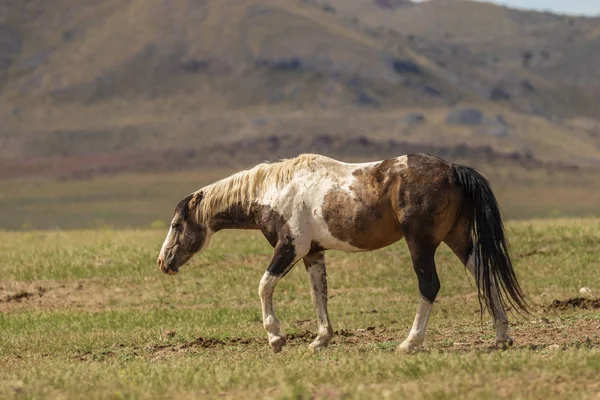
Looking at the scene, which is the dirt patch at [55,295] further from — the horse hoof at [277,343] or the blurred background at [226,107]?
the blurred background at [226,107]

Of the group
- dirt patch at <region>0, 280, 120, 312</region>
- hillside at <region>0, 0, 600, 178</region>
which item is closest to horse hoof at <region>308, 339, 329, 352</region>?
dirt patch at <region>0, 280, 120, 312</region>

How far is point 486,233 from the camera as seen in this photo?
12531mm

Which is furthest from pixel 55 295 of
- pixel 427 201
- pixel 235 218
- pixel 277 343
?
pixel 427 201

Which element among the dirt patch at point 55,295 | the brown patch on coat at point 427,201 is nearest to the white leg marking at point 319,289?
the brown patch on coat at point 427,201

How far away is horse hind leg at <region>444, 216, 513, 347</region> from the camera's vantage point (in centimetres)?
1264

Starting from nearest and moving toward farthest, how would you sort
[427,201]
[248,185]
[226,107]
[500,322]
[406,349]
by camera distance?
[406,349], [427,201], [500,322], [248,185], [226,107]

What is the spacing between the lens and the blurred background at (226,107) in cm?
12838

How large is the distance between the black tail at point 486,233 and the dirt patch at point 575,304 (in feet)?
16.2

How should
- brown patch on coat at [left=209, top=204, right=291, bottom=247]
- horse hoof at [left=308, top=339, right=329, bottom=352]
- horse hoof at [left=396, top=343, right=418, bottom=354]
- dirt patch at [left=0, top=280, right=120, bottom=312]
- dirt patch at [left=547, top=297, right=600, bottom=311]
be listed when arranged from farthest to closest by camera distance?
dirt patch at [left=0, top=280, right=120, bottom=312] → dirt patch at [left=547, top=297, right=600, bottom=311] → horse hoof at [left=308, top=339, right=329, bottom=352] → brown patch on coat at [left=209, top=204, right=291, bottom=247] → horse hoof at [left=396, top=343, right=418, bottom=354]

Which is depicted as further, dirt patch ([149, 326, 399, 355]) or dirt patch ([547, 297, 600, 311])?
dirt patch ([547, 297, 600, 311])

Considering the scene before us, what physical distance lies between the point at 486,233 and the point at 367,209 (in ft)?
4.23

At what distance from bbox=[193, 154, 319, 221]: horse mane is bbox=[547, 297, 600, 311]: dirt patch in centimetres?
572

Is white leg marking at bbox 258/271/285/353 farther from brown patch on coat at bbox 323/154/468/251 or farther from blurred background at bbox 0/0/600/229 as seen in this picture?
blurred background at bbox 0/0/600/229

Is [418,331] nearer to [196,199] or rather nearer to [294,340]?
[294,340]
